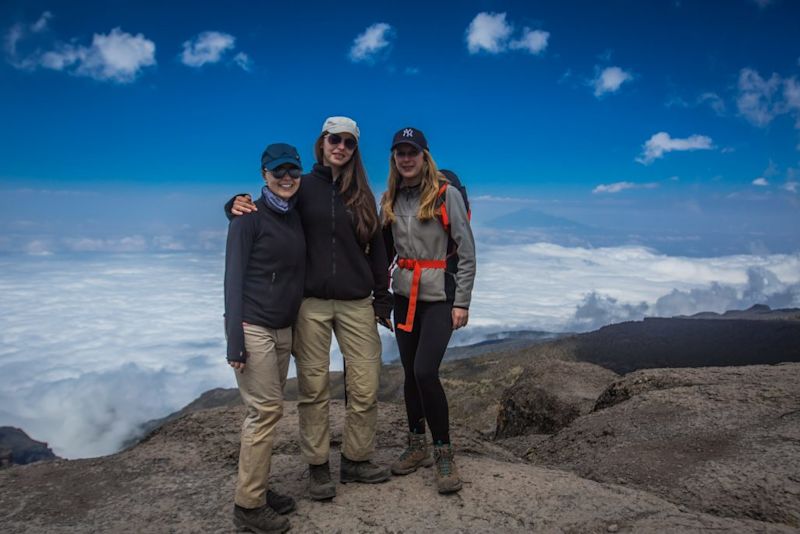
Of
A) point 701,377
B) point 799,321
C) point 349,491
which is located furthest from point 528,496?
point 799,321

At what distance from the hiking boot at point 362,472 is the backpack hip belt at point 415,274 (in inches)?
60.5

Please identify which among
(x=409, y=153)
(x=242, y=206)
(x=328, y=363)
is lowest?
(x=328, y=363)

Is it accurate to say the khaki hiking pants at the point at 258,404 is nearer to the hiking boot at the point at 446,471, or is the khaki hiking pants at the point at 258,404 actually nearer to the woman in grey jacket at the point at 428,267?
the woman in grey jacket at the point at 428,267

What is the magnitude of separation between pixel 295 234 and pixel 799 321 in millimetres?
44816

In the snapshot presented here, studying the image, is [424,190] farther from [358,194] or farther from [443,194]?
[358,194]

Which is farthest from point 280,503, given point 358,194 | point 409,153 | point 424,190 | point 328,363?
point 409,153

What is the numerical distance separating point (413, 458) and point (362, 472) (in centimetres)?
62

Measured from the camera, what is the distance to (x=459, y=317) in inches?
224

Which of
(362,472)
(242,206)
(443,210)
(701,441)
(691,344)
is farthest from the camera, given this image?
(691,344)

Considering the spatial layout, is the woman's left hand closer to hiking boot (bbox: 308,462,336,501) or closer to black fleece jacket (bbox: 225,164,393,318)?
black fleece jacket (bbox: 225,164,393,318)

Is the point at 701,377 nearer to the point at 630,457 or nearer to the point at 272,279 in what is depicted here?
the point at 630,457

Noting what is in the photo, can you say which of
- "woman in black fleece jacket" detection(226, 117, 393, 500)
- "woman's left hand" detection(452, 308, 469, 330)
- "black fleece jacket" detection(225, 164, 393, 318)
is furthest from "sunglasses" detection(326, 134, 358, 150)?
"woman's left hand" detection(452, 308, 469, 330)

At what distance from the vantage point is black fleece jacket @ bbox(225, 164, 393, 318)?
536cm

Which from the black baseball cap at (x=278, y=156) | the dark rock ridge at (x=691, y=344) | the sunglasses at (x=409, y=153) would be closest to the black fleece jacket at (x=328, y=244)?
the black baseball cap at (x=278, y=156)
